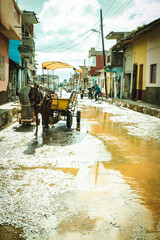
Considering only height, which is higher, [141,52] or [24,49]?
[24,49]

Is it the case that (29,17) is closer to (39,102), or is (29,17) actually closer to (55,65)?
(55,65)

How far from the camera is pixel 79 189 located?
412 cm

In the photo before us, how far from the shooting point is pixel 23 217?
3.22m

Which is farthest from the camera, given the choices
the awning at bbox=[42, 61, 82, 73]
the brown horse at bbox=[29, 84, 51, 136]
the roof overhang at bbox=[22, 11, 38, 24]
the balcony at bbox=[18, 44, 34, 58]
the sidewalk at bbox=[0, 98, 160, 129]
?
the roof overhang at bbox=[22, 11, 38, 24]

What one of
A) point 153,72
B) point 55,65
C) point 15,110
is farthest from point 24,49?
point 55,65

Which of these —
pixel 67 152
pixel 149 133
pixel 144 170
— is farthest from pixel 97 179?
pixel 149 133

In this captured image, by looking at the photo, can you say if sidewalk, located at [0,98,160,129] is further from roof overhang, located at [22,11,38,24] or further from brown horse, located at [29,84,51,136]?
roof overhang, located at [22,11,38,24]

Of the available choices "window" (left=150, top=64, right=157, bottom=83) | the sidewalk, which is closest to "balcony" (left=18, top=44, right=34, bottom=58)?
the sidewalk

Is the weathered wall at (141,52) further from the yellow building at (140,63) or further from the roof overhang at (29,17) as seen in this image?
the roof overhang at (29,17)

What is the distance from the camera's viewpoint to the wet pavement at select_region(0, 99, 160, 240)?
299 centimetres

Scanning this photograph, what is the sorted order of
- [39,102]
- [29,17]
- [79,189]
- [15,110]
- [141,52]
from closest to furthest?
[79,189] → [39,102] → [15,110] → [141,52] → [29,17]

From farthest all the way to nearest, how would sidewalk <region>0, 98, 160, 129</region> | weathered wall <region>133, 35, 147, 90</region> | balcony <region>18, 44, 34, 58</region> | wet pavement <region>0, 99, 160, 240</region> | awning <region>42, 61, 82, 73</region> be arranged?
1. balcony <region>18, 44, 34, 58</region>
2. weathered wall <region>133, 35, 147, 90</region>
3. awning <region>42, 61, 82, 73</region>
4. sidewalk <region>0, 98, 160, 129</region>
5. wet pavement <region>0, 99, 160, 240</region>

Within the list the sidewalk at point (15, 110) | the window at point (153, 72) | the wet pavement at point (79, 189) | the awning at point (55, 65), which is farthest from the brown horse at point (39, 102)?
the window at point (153, 72)

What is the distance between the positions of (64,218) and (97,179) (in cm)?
147
